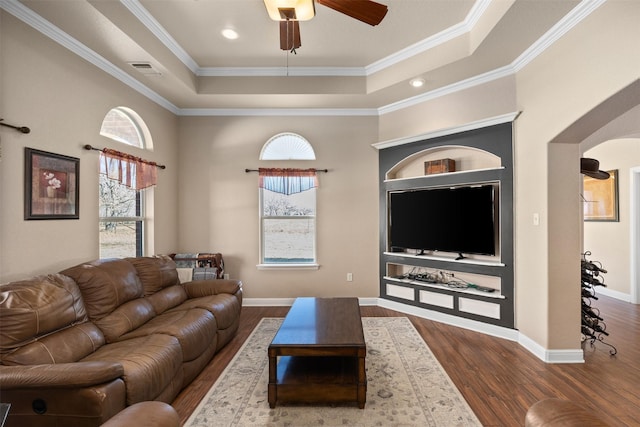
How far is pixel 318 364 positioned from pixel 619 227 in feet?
18.5

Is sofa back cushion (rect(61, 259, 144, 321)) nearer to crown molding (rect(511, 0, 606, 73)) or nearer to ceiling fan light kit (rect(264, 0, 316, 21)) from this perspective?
ceiling fan light kit (rect(264, 0, 316, 21))

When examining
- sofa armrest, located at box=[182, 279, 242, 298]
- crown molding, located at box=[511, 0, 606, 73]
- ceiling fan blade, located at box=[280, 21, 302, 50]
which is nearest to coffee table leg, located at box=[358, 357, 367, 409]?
sofa armrest, located at box=[182, 279, 242, 298]

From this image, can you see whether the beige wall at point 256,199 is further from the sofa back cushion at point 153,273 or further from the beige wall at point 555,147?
the beige wall at point 555,147

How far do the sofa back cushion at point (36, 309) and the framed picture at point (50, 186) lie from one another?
64cm

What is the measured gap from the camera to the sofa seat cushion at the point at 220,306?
2.91 m

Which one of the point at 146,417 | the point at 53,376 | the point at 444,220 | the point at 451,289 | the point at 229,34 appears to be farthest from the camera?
the point at 444,220

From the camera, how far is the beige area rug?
2012mm

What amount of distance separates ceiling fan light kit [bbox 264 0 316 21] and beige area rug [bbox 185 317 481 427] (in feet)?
8.86

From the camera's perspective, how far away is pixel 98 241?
3.04m

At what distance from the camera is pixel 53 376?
1.51 metres

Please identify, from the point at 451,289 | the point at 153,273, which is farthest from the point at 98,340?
the point at 451,289

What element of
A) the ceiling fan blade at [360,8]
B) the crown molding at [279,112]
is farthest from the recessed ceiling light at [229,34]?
the ceiling fan blade at [360,8]

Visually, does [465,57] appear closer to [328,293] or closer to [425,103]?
[425,103]

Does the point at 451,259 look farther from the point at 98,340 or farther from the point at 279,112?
the point at 98,340
